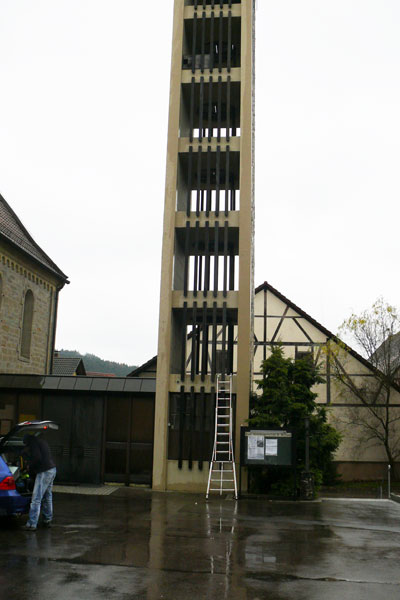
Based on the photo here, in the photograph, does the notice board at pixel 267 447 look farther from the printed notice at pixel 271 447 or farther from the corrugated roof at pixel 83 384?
the corrugated roof at pixel 83 384

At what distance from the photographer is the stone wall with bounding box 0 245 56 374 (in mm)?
26031

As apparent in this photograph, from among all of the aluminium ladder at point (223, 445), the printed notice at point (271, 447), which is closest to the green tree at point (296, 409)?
the printed notice at point (271, 447)

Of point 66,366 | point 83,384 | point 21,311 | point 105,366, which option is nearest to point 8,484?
point 83,384

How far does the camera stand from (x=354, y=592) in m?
7.16

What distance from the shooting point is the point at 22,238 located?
29750mm

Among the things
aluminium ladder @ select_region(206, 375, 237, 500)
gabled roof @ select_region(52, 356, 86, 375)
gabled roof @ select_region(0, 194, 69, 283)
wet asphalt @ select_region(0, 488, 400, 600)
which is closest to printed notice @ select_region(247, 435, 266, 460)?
aluminium ladder @ select_region(206, 375, 237, 500)

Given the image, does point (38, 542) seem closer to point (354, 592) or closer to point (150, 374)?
point (354, 592)

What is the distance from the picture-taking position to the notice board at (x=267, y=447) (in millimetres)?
17812

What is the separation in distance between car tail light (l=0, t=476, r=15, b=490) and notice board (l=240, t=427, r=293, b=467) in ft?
27.5

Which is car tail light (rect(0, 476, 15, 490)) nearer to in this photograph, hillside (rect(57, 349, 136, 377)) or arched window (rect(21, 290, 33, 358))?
arched window (rect(21, 290, 33, 358))

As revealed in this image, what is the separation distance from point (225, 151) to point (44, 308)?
12.8 m

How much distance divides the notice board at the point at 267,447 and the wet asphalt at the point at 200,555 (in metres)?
2.87

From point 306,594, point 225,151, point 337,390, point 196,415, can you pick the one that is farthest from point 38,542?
point 337,390

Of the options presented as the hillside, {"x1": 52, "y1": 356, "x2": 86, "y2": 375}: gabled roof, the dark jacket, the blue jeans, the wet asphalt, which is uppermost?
the hillside
